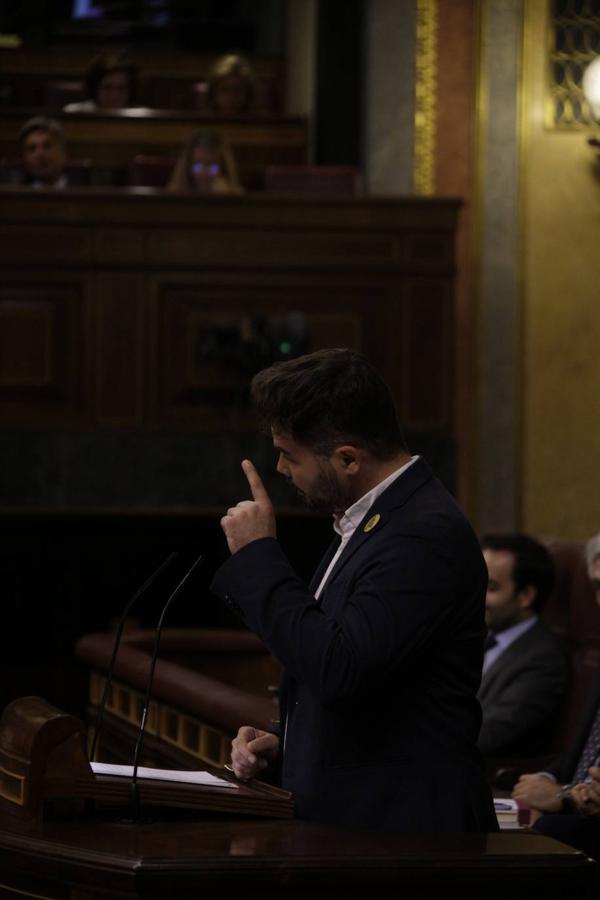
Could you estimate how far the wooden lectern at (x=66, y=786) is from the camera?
2.06 m

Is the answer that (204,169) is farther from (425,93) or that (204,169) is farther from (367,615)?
(367,615)

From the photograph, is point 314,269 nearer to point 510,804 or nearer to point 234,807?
point 510,804

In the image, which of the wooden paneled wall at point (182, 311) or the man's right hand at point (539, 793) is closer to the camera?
the man's right hand at point (539, 793)

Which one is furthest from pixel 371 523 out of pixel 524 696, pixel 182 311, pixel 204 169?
pixel 204 169

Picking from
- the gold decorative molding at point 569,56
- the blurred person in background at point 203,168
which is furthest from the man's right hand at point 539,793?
the gold decorative molding at point 569,56

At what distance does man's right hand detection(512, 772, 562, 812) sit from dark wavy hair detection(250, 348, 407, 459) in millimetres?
1482

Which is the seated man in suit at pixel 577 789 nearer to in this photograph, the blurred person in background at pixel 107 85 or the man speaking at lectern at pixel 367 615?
the man speaking at lectern at pixel 367 615

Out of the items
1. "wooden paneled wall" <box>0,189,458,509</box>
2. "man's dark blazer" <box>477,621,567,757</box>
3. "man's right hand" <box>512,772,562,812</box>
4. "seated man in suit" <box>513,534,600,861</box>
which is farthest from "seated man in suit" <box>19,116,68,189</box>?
"man's right hand" <box>512,772,562,812</box>

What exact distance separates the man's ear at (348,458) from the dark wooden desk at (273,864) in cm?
48

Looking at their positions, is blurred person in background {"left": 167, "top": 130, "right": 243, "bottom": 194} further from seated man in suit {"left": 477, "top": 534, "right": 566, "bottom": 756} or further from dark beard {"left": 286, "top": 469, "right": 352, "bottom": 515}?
dark beard {"left": 286, "top": 469, "right": 352, "bottom": 515}

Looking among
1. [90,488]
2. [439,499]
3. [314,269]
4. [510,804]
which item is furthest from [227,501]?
[439,499]

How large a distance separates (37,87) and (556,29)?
11.4 feet

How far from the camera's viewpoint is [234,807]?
2.09m

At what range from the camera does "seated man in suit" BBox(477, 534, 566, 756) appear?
4.02 meters
